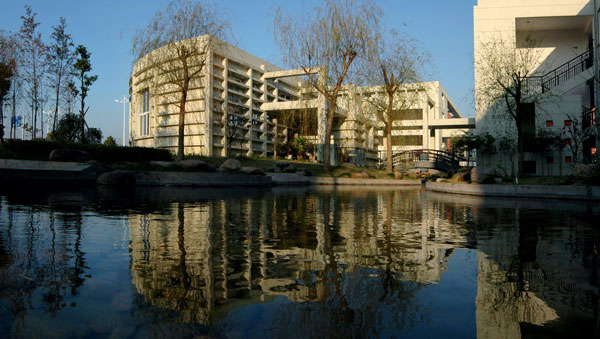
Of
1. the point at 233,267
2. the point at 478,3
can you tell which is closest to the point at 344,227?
the point at 233,267

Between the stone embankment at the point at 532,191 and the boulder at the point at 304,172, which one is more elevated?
the boulder at the point at 304,172

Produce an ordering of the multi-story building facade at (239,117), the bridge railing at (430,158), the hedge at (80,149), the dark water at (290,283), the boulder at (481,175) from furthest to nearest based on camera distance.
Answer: the multi-story building facade at (239,117)
the bridge railing at (430,158)
the hedge at (80,149)
the boulder at (481,175)
the dark water at (290,283)

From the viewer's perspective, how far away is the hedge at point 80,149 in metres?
17.1

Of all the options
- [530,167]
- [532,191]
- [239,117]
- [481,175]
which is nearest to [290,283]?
[532,191]

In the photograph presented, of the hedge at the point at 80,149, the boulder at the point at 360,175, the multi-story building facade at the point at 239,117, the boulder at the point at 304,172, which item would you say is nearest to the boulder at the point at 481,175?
the boulder at the point at 360,175

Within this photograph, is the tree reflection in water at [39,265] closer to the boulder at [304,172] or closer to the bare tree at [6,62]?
the boulder at [304,172]

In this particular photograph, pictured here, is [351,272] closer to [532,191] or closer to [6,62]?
[532,191]

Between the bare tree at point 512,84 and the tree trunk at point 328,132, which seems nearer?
the bare tree at point 512,84

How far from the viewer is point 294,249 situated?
3.64 m

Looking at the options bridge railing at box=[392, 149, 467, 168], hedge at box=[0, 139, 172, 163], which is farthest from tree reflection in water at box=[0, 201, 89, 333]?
bridge railing at box=[392, 149, 467, 168]

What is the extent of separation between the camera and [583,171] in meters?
11.8

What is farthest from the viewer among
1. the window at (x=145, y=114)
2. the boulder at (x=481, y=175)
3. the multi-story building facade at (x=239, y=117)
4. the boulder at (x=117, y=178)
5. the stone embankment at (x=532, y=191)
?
the window at (x=145, y=114)

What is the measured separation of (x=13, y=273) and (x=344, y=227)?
12.1 ft

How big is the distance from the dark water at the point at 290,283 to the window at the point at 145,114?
71.7 metres
